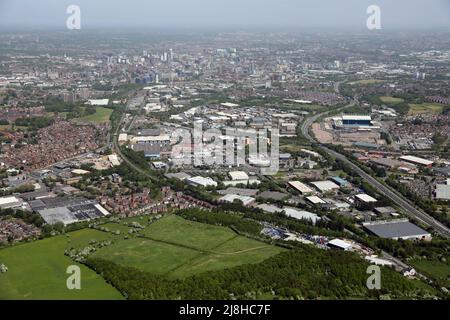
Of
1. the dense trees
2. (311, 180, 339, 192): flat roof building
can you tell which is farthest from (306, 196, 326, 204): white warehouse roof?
the dense trees

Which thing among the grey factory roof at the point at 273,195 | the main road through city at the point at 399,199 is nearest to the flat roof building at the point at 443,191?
the main road through city at the point at 399,199

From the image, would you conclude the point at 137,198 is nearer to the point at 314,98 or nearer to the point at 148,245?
the point at 148,245

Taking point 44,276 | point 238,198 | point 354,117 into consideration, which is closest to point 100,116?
point 354,117

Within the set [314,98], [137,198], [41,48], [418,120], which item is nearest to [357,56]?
[314,98]

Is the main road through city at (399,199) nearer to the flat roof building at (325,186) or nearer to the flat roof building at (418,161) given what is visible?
the flat roof building at (325,186)

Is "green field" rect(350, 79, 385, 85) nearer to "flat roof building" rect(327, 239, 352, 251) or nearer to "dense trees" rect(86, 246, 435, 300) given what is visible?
"flat roof building" rect(327, 239, 352, 251)

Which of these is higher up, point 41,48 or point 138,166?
point 41,48
